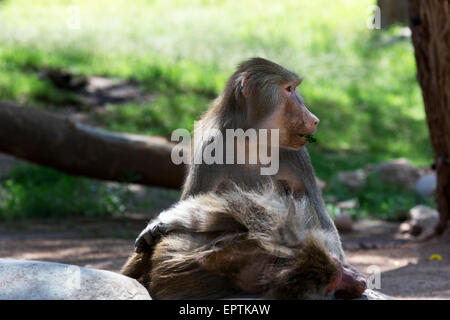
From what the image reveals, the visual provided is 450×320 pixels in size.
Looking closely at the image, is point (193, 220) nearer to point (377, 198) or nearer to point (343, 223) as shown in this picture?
point (343, 223)

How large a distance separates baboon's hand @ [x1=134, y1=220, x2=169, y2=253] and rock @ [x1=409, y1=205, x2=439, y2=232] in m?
4.39

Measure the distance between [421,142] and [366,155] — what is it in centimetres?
131

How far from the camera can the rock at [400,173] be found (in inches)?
395

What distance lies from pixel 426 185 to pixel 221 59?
18.8ft

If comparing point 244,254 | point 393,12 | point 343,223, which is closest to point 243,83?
point 244,254

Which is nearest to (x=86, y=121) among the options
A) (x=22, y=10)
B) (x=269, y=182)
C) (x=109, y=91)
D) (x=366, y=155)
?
(x=109, y=91)

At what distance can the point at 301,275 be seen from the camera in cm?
329

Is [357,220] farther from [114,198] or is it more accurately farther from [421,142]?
[421,142]

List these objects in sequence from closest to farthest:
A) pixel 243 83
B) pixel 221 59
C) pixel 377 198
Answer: pixel 243 83
pixel 377 198
pixel 221 59

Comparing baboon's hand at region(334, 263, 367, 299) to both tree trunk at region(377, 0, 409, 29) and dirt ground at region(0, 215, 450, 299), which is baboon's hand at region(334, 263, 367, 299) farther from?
tree trunk at region(377, 0, 409, 29)

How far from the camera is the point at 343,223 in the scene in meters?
8.12

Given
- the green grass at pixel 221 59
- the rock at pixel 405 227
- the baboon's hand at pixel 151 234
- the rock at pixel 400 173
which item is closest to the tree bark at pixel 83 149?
the green grass at pixel 221 59

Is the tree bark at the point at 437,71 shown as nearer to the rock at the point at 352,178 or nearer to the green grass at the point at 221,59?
the rock at the point at 352,178

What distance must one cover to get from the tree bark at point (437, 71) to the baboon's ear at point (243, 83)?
9.85 ft
